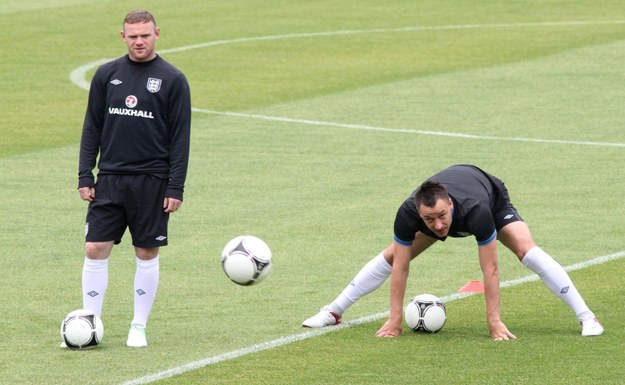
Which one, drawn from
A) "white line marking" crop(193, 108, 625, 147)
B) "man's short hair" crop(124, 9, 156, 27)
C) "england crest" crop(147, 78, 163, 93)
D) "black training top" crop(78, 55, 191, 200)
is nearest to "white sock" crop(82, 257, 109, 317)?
"black training top" crop(78, 55, 191, 200)

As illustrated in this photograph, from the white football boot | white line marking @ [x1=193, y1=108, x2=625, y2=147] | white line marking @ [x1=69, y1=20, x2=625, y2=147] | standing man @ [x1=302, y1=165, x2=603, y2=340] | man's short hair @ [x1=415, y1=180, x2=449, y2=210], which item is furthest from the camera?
white line marking @ [x1=69, y1=20, x2=625, y2=147]

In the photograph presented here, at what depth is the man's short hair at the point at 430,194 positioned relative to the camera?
401 inches

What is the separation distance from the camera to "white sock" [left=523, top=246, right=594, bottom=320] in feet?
36.3

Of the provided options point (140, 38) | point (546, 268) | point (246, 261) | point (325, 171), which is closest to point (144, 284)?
point (246, 261)

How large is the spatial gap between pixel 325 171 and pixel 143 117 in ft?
26.0

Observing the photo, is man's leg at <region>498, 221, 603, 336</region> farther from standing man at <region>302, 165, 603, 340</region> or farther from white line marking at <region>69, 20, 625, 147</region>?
white line marking at <region>69, 20, 625, 147</region>

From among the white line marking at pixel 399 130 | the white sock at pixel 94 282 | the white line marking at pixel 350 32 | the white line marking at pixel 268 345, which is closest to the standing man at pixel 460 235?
the white line marking at pixel 268 345

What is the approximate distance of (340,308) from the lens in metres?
11.5

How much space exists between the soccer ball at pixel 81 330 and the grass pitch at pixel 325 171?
0.35 ft

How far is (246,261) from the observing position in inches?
429

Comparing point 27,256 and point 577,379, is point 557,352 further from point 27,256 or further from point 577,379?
point 27,256

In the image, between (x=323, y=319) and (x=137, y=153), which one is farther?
(x=323, y=319)

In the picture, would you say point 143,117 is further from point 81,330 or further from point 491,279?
point 491,279

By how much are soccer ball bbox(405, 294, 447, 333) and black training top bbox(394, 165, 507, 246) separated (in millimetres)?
559
